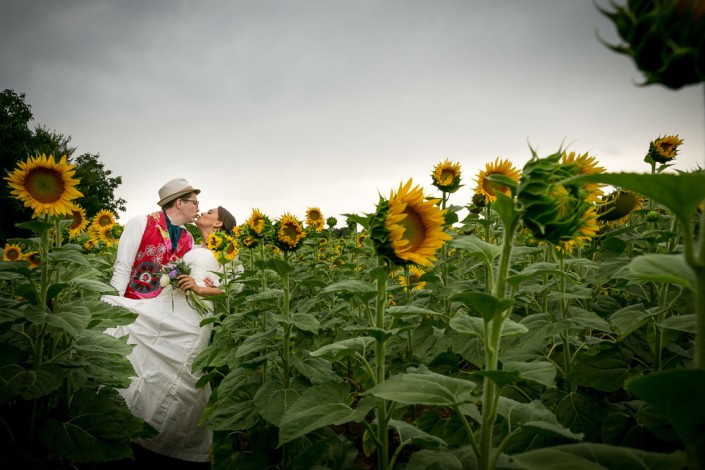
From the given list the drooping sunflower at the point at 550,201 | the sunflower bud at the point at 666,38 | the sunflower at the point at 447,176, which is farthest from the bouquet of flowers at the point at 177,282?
the sunflower bud at the point at 666,38

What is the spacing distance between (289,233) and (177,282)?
1418 millimetres

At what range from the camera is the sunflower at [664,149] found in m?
3.34

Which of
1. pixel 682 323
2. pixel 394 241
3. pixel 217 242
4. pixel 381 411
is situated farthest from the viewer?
pixel 217 242

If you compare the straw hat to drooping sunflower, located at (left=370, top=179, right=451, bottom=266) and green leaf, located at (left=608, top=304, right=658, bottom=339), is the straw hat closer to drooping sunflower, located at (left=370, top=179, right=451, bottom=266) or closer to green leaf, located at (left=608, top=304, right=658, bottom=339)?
drooping sunflower, located at (left=370, top=179, right=451, bottom=266)

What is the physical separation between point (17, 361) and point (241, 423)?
1134mm

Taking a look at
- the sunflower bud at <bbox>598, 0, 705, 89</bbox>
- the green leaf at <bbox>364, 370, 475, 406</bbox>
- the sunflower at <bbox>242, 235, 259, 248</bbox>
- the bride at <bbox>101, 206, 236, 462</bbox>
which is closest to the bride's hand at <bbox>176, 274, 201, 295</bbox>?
the bride at <bbox>101, 206, 236, 462</bbox>

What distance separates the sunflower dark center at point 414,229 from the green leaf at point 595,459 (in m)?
1.12

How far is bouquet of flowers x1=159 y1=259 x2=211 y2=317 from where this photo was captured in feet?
12.4

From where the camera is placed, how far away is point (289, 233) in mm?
3164

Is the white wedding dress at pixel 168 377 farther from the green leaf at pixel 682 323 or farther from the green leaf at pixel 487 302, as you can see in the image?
the green leaf at pixel 682 323

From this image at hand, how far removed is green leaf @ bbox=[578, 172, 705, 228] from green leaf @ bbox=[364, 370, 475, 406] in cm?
69

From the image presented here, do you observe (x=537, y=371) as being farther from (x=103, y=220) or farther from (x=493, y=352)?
(x=103, y=220)

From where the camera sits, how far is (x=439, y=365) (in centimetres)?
241

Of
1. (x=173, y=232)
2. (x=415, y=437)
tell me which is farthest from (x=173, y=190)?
(x=415, y=437)
